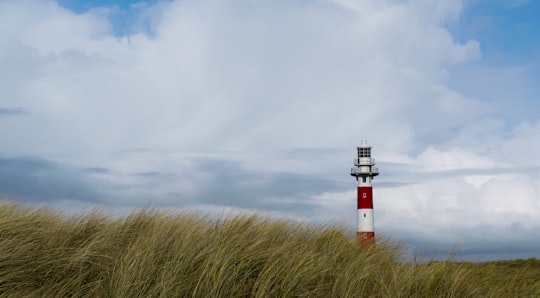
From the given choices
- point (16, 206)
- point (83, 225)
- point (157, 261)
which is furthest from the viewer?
point (16, 206)

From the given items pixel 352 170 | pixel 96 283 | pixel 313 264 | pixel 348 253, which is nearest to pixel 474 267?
pixel 348 253

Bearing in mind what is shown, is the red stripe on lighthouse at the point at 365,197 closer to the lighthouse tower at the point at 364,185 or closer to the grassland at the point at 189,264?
the lighthouse tower at the point at 364,185

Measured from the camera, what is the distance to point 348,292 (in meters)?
5.20

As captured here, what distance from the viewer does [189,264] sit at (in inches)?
204

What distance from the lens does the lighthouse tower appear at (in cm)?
2016

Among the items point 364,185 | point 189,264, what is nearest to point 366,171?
point 364,185

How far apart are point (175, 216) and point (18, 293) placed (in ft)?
9.20

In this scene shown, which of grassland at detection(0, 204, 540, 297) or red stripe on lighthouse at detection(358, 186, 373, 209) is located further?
red stripe on lighthouse at detection(358, 186, 373, 209)

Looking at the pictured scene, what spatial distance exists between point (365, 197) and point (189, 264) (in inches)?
648

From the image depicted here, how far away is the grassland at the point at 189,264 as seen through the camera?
486cm

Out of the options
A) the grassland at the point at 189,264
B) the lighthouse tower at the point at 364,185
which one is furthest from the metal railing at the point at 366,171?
the grassland at the point at 189,264

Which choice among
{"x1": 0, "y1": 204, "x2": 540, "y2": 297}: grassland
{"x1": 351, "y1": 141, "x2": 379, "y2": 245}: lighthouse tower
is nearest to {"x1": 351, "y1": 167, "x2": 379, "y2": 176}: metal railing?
{"x1": 351, "y1": 141, "x2": 379, "y2": 245}: lighthouse tower

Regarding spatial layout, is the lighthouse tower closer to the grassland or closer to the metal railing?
the metal railing

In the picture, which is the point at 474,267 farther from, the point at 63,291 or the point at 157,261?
the point at 63,291
